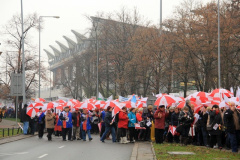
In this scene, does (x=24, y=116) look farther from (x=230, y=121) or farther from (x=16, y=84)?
(x=230, y=121)

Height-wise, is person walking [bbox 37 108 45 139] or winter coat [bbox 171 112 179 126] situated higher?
winter coat [bbox 171 112 179 126]

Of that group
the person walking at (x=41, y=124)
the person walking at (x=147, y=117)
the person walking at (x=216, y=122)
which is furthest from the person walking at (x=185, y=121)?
the person walking at (x=41, y=124)

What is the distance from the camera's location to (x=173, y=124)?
2092 centimetres

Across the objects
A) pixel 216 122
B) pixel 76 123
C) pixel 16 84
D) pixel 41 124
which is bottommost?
pixel 41 124

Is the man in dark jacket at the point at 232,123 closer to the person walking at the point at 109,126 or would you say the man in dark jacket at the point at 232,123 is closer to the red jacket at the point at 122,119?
the red jacket at the point at 122,119

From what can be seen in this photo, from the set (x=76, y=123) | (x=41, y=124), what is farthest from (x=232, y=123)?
(x=41, y=124)

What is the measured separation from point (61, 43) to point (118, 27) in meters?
91.7

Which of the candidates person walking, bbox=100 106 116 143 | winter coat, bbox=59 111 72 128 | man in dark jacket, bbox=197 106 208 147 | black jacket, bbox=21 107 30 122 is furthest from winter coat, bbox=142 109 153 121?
black jacket, bbox=21 107 30 122

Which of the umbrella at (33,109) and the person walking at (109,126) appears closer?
the person walking at (109,126)

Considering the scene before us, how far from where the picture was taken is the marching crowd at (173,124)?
55.3 ft

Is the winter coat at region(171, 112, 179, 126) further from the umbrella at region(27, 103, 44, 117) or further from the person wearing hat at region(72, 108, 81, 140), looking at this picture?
the umbrella at region(27, 103, 44, 117)

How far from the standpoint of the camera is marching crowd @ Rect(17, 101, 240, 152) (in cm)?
1684

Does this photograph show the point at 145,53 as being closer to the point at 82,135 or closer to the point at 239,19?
the point at 239,19

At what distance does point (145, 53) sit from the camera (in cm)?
4556
